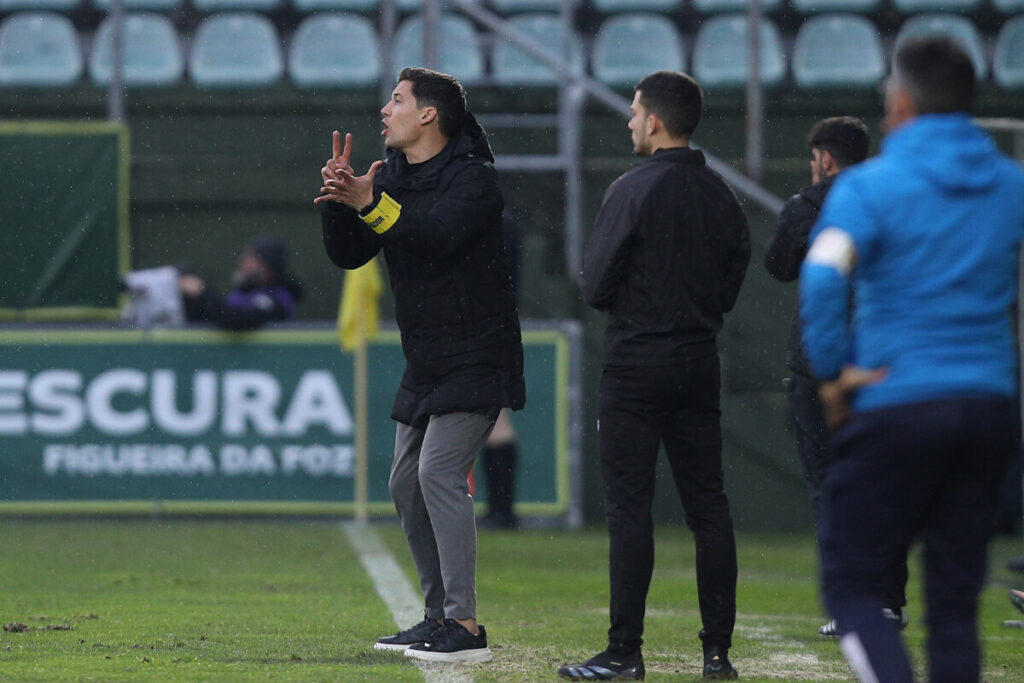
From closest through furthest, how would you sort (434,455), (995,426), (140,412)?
(995,426), (434,455), (140,412)

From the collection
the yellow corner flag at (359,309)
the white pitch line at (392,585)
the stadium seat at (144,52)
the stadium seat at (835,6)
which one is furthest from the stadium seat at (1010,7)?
the white pitch line at (392,585)

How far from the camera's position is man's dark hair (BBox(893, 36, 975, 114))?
327 cm

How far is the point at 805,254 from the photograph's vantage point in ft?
19.4

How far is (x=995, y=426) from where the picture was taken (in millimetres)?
3191

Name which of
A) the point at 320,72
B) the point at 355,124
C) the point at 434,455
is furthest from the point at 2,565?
the point at 320,72

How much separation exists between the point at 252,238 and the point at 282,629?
734 centimetres

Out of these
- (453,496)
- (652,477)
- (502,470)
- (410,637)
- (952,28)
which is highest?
(952,28)

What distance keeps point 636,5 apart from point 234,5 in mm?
3569

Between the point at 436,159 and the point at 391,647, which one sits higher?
the point at 436,159

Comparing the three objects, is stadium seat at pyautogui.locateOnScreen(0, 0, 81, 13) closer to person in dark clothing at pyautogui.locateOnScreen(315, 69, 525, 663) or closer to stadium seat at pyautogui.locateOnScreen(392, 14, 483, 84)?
stadium seat at pyautogui.locateOnScreen(392, 14, 483, 84)

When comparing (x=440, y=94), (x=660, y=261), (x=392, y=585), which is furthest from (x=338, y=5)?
(x=660, y=261)

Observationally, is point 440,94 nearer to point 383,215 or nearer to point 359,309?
point 383,215

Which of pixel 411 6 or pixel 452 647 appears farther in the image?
pixel 411 6

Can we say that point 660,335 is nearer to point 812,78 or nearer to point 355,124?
point 355,124
